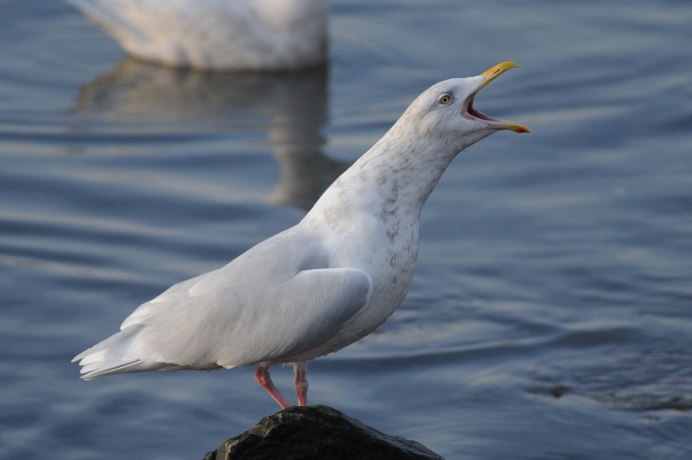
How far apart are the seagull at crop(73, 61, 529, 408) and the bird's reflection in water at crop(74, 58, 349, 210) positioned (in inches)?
180

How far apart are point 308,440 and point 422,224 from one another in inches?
172

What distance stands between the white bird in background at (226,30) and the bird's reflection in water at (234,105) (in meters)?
0.15

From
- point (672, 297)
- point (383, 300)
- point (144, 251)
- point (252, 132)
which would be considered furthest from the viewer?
point (252, 132)

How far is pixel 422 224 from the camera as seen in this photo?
1014 cm

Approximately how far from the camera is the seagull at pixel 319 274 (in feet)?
19.9

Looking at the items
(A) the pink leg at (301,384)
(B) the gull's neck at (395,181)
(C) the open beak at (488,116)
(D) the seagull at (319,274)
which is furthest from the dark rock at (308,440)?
(C) the open beak at (488,116)

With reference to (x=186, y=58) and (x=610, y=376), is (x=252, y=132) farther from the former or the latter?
(x=610, y=376)

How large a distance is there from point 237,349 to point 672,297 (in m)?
3.92

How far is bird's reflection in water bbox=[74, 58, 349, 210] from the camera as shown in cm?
1134

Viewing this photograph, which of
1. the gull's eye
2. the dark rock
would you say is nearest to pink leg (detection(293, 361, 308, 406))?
the dark rock

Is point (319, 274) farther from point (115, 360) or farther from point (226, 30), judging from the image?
point (226, 30)

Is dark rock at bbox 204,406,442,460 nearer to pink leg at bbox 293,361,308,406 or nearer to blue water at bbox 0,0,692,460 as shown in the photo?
pink leg at bbox 293,361,308,406

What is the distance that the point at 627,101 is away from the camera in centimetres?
1221

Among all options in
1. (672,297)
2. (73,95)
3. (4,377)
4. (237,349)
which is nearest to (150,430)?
(4,377)
